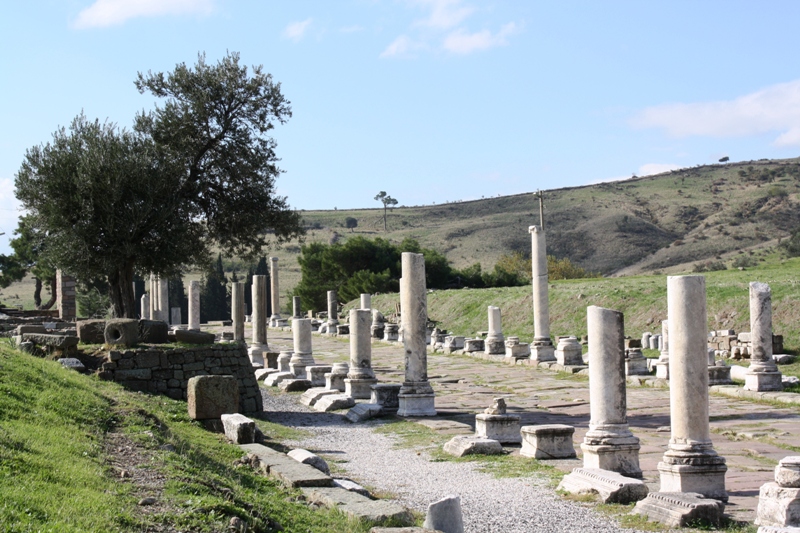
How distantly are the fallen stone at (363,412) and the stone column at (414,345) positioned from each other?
41cm

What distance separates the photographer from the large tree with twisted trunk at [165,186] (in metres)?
21.3

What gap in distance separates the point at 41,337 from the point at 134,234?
563cm

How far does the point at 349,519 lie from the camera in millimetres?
6965

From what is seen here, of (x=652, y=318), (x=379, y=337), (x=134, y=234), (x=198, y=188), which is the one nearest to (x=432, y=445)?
(x=134, y=234)

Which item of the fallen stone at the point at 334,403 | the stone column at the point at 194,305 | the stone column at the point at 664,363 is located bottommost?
the fallen stone at the point at 334,403

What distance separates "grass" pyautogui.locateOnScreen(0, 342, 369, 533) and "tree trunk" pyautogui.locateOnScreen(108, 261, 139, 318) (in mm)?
10175

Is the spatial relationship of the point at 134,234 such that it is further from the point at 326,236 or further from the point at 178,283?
the point at 326,236

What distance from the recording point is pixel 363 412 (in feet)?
50.2

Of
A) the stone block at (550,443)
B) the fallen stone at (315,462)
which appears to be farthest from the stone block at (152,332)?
the stone block at (550,443)

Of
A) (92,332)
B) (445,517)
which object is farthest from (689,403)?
(92,332)

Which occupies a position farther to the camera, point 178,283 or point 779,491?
point 178,283

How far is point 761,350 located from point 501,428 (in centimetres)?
717

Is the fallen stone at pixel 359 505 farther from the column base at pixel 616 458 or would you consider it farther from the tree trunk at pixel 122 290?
the tree trunk at pixel 122 290

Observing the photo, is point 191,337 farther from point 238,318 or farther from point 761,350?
point 761,350
